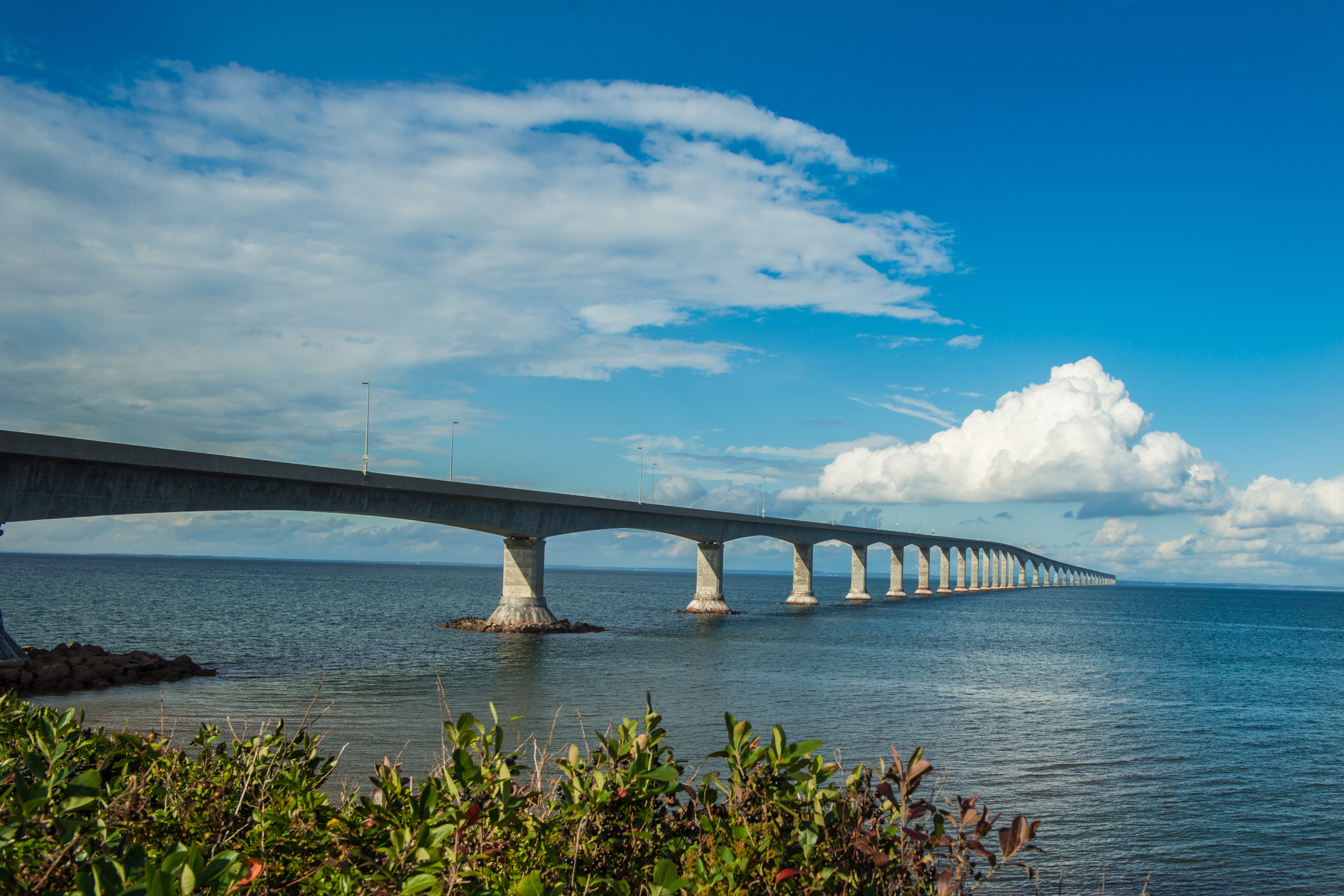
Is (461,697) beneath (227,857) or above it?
beneath

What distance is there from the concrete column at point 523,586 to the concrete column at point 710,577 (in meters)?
28.5

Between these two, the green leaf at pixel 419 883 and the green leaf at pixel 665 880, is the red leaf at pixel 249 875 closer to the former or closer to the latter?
Answer: the green leaf at pixel 419 883

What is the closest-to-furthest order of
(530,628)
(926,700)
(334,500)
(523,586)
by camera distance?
(926,700), (334,500), (530,628), (523,586)

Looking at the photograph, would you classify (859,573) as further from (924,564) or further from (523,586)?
(523,586)

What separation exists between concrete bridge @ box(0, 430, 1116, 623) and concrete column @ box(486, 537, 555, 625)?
0.26 ft

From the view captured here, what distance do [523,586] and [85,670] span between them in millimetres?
30909

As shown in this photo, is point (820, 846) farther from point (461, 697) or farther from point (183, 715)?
point (461, 697)

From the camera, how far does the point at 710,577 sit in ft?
285

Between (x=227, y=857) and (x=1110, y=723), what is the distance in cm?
3168

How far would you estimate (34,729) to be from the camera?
538cm

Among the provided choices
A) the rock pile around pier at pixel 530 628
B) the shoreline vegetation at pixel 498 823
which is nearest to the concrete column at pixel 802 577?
the rock pile around pier at pixel 530 628

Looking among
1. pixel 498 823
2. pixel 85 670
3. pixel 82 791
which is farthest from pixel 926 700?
pixel 82 791

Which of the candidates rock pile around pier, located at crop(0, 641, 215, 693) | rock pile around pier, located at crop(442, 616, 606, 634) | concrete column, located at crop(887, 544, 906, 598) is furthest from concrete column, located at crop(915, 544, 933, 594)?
rock pile around pier, located at crop(0, 641, 215, 693)

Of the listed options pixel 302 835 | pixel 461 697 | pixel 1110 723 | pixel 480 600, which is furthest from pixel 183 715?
pixel 480 600
